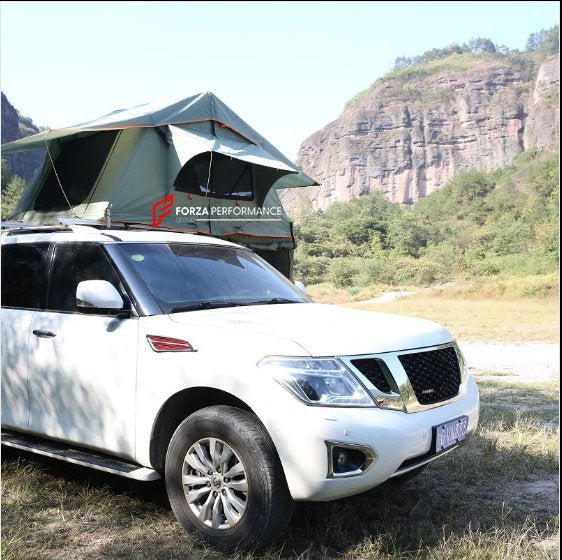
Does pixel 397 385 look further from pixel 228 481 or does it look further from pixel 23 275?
pixel 23 275

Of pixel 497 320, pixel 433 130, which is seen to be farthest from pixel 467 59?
pixel 497 320

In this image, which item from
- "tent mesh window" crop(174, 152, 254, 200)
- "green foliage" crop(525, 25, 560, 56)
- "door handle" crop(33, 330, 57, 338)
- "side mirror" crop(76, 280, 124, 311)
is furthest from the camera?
"green foliage" crop(525, 25, 560, 56)

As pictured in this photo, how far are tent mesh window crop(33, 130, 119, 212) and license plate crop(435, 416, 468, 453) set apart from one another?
24.4 feet

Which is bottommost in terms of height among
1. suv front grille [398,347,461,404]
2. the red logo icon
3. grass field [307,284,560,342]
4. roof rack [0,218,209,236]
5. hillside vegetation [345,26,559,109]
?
grass field [307,284,560,342]

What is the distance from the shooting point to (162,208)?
31.3ft

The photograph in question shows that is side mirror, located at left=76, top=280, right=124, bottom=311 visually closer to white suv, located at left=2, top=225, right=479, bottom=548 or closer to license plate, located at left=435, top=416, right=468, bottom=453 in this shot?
white suv, located at left=2, top=225, right=479, bottom=548

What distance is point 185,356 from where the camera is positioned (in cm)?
331

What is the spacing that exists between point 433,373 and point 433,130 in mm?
131210

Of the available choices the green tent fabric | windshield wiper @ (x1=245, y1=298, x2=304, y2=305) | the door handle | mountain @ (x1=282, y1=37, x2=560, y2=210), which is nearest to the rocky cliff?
mountain @ (x1=282, y1=37, x2=560, y2=210)

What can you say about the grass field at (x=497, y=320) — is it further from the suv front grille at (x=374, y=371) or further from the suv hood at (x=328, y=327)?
the suv front grille at (x=374, y=371)

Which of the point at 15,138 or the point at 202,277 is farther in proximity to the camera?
the point at 15,138

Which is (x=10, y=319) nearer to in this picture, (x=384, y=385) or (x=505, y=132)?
(x=384, y=385)

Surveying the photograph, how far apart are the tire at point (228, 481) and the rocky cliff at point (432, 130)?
355 ft

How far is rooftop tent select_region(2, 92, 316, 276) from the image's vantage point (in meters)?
9.34
